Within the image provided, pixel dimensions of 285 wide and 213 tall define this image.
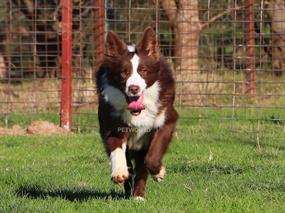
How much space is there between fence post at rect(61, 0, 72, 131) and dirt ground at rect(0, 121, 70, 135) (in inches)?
11.2

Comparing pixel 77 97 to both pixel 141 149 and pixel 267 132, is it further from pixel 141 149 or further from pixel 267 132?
pixel 141 149

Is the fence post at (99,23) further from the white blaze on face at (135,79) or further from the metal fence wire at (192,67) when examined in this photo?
the white blaze on face at (135,79)

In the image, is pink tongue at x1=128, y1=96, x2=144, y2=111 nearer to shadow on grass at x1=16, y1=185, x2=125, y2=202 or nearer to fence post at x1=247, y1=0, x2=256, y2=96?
shadow on grass at x1=16, y1=185, x2=125, y2=202

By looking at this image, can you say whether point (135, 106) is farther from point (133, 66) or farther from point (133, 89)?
point (133, 66)

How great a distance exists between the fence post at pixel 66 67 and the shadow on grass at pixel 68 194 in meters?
5.77

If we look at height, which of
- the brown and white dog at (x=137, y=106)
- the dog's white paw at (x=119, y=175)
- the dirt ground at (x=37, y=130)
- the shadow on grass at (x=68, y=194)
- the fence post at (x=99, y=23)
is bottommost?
the dirt ground at (x=37, y=130)

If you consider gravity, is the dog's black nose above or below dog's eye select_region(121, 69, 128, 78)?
below

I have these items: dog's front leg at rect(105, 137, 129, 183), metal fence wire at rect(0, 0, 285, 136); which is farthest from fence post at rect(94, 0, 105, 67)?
dog's front leg at rect(105, 137, 129, 183)

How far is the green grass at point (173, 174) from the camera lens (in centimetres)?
669

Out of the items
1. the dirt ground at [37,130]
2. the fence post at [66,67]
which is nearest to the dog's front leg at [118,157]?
the dirt ground at [37,130]

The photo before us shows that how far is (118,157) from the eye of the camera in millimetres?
6766

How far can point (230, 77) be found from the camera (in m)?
15.6

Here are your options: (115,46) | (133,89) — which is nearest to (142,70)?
(133,89)

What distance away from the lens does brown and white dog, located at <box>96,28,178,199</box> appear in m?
6.93
